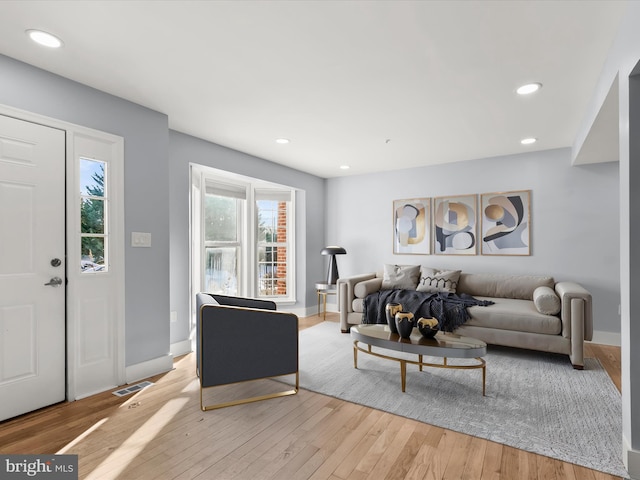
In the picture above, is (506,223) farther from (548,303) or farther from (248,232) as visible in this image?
(248,232)

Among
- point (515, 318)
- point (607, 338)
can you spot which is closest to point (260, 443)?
point (515, 318)

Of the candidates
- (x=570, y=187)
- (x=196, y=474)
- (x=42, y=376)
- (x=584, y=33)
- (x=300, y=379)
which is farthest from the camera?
(x=570, y=187)

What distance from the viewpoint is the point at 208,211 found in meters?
4.70

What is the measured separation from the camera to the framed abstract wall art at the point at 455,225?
16.3ft

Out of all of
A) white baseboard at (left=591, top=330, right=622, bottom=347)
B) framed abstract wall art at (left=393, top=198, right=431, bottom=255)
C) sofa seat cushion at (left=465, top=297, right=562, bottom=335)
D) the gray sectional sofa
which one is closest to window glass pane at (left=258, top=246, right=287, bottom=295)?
the gray sectional sofa

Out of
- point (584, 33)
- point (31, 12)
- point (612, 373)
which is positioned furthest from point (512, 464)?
point (31, 12)

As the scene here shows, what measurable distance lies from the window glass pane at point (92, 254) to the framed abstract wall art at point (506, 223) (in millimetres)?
4563

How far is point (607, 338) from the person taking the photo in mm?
4133

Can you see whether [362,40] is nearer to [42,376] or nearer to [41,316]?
[41,316]

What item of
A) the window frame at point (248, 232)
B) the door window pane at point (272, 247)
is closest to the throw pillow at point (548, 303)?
the window frame at point (248, 232)

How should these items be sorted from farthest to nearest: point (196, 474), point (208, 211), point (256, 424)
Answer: point (208, 211) → point (256, 424) → point (196, 474)

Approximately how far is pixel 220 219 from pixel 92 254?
216 cm

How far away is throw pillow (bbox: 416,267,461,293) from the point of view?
4.61 meters

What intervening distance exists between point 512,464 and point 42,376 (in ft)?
10.2
